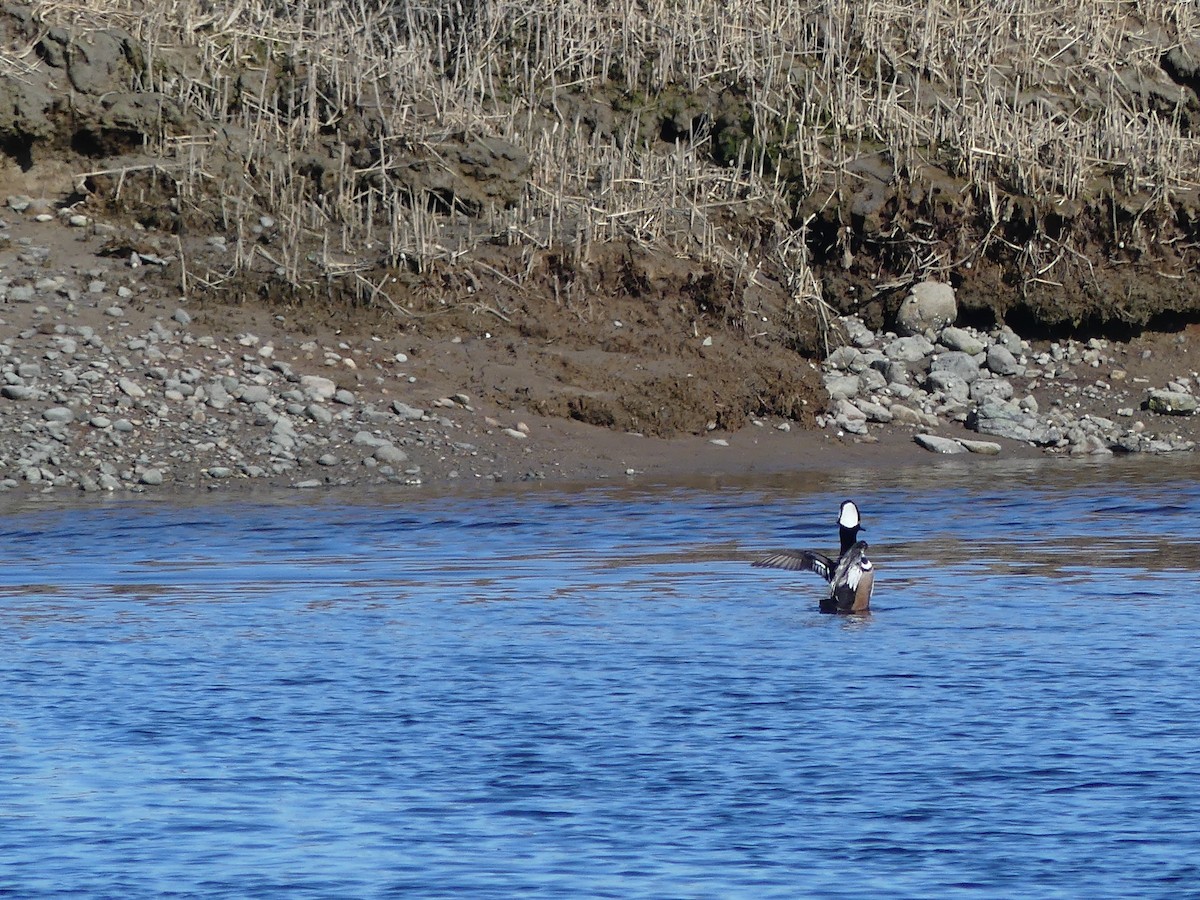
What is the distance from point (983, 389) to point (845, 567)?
8.95 metres

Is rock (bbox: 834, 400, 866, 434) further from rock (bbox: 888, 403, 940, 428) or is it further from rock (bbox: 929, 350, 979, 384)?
rock (bbox: 929, 350, 979, 384)

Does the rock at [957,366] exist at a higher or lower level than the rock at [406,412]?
higher

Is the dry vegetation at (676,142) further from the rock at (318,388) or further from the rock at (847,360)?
the rock at (318,388)

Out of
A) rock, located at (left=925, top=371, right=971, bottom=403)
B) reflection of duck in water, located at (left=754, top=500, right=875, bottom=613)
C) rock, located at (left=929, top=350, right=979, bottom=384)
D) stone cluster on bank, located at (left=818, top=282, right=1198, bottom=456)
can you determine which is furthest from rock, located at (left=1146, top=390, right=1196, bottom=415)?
reflection of duck in water, located at (left=754, top=500, right=875, bottom=613)

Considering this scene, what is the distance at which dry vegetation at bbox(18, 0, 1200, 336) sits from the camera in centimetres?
1919

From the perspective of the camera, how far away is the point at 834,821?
7020 millimetres

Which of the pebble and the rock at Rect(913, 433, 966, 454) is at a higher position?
the pebble

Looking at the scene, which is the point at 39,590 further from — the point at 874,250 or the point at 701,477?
the point at 874,250

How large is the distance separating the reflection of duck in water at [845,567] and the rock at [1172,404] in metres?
8.88

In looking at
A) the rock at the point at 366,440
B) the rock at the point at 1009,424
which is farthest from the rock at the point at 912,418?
the rock at the point at 366,440

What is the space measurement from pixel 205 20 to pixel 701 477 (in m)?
7.67

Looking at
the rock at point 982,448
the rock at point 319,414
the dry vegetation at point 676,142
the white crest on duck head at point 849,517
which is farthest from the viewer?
the dry vegetation at point 676,142

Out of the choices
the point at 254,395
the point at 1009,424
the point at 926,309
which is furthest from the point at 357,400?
the point at 926,309

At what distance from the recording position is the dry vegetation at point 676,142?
19188mm
